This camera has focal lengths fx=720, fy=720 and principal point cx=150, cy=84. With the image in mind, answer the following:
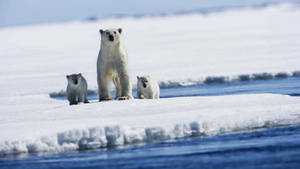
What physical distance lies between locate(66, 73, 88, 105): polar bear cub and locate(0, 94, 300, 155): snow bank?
0.56 m

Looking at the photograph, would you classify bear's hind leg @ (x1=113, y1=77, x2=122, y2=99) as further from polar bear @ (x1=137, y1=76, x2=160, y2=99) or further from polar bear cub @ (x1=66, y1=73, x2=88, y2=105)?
polar bear @ (x1=137, y1=76, x2=160, y2=99)

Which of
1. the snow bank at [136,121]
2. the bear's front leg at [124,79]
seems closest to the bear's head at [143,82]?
the bear's front leg at [124,79]

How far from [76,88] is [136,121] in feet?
6.84

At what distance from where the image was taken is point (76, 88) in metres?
9.11

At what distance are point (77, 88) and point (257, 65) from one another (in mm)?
6831

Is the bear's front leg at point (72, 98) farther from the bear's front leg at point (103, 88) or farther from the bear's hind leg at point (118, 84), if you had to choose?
the bear's hind leg at point (118, 84)

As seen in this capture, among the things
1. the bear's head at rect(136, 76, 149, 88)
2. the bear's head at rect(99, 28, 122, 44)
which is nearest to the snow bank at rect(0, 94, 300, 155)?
the bear's head at rect(99, 28, 122, 44)

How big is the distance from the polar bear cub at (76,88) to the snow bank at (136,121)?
56cm

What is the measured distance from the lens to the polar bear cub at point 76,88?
29.6 ft

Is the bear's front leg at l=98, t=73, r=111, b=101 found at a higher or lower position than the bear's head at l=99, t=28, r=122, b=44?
lower

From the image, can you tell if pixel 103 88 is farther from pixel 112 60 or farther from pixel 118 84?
pixel 112 60

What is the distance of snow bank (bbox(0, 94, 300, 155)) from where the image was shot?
6.79m

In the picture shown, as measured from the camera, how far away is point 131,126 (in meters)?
6.98

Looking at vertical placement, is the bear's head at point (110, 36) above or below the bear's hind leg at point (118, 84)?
above
